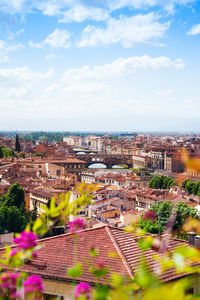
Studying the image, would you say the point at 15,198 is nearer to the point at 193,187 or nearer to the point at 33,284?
the point at 193,187

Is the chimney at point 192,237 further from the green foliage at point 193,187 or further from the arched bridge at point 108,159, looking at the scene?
the arched bridge at point 108,159

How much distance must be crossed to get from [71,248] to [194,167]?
3.11 metres

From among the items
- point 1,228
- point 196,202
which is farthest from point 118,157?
point 1,228

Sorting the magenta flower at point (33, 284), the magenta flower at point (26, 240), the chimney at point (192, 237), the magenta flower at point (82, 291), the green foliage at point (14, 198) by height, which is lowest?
the green foliage at point (14, 198)

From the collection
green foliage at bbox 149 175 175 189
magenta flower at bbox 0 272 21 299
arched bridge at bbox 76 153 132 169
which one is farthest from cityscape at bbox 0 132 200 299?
magenta flower at bbox 0 272 21 299

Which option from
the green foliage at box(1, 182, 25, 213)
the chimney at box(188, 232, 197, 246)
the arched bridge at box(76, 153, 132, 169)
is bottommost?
the arched bridge at box(76, 153, 132, 169)

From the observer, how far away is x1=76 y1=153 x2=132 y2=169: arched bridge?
5823cm

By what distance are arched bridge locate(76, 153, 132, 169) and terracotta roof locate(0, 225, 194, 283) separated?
172ft

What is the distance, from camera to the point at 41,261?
3.96 meters

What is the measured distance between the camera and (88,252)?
3.82m

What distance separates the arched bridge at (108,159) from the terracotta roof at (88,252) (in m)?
52.4

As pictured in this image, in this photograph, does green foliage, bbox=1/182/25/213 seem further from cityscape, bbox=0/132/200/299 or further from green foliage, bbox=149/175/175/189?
green foliage, bbox=149/175/175/189

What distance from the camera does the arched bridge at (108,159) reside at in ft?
191

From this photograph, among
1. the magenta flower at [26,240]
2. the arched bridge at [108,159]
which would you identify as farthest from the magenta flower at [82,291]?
the arched bridge at [108,159]
